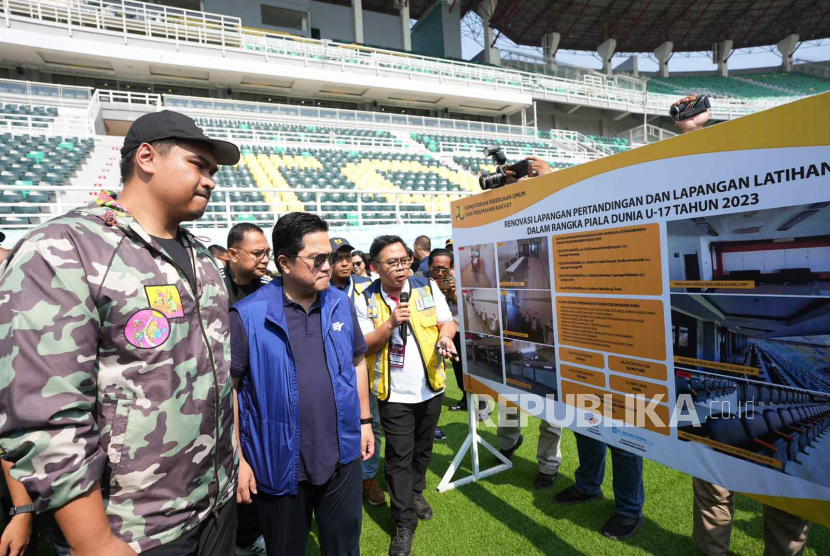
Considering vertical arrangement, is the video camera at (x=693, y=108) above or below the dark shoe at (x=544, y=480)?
above

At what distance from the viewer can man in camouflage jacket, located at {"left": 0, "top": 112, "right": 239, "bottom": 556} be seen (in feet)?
3.18

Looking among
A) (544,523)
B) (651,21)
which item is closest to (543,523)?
(544,523)

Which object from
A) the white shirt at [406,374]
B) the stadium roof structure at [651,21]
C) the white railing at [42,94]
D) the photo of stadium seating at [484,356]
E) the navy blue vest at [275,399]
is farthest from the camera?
the stadium roof structure at [651,21]

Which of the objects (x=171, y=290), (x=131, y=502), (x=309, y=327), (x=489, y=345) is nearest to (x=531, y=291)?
(x=489, y=345)

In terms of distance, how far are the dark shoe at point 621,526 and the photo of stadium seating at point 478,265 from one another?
1.66 meters

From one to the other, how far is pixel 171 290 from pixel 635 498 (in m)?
2.84

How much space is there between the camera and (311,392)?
1.84 metres

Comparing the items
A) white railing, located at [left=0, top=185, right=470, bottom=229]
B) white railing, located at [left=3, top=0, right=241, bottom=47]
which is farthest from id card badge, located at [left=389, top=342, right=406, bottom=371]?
white railing, located at [left=3, top=0, right=241, bottom=47]

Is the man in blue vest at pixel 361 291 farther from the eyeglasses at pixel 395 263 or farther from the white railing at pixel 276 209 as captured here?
the white railing at pixel 276 209

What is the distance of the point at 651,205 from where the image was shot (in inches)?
69.2

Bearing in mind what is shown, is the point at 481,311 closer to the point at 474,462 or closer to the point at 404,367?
the point at 404,367

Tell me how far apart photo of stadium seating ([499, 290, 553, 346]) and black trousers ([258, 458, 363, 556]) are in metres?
1.24

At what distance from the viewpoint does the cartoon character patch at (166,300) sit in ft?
3.97

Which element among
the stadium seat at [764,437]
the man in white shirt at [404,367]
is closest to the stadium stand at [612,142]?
the man in white shirt at [404,367]
